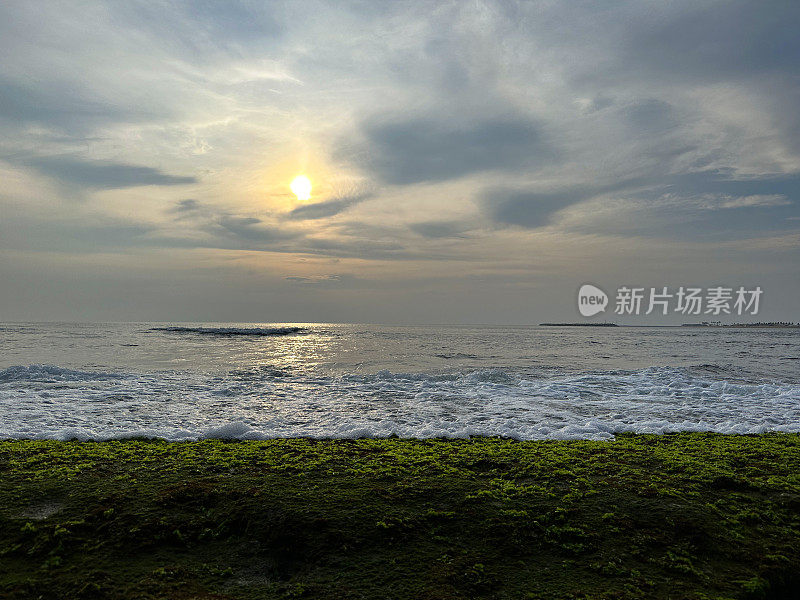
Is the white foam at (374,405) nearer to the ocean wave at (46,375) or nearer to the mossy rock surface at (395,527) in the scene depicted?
the ocean wave at (46,375)

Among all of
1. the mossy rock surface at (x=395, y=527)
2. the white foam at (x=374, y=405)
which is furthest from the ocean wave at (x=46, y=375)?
the mossy rock surface at (x=395, y=527)

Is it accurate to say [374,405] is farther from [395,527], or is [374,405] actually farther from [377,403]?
[395,527]

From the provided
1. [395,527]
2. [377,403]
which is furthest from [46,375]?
[395,527]

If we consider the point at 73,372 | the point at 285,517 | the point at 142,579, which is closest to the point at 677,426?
the point at 285,517

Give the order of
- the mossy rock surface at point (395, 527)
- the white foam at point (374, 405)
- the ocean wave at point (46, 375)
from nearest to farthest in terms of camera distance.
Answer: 1. the mossy rock surface at point (395, 527)
2. the white foam at point (374, 405)
3. the ocean wave at point (46, 375)

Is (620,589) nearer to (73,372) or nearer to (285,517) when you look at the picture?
(285,517)

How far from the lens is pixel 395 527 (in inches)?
186

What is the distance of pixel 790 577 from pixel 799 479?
8.51ft

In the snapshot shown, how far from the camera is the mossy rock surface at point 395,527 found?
3.95 m

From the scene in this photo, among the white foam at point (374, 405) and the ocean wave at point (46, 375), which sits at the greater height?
the white foam at point (374, 405)

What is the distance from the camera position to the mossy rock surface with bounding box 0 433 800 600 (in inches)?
156

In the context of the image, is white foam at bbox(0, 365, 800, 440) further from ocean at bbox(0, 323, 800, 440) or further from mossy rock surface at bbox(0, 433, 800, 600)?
mossy rock surface at bbox(0, 433, 800, 600)

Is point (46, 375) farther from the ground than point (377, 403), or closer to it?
closer to it

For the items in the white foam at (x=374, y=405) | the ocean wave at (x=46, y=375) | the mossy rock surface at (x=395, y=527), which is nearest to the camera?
the mossy rock surface at (x=395, y=527)
